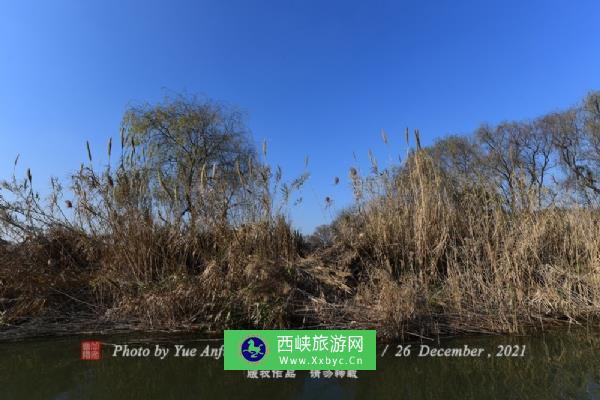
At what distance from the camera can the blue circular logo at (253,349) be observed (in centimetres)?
346

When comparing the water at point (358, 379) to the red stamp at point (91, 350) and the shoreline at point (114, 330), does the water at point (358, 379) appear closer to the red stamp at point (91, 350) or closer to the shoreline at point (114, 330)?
the red stamp at point (91, 350)

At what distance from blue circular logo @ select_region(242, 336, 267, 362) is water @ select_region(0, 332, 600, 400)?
19 centimetres

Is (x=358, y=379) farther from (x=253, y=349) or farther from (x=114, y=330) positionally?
(x=114, y=330)

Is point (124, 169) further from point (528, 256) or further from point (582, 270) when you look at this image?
point (582, 270)

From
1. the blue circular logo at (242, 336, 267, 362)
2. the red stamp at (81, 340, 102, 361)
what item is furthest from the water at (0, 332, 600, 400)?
the blue circular logo at (242, 336, 267, 362)

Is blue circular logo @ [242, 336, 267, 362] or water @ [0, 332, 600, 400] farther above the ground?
blue circular logo @ [242, 336, 267, 362]

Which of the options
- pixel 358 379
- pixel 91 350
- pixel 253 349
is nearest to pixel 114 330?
pixel 91 350

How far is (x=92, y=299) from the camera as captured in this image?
16.0ft

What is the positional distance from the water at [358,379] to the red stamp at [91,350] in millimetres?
69

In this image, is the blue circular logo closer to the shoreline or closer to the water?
the water

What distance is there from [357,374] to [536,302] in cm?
225

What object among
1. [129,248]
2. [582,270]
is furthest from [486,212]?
[129,248]

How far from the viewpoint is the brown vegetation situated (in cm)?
419

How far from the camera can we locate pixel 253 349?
3.53 meters
